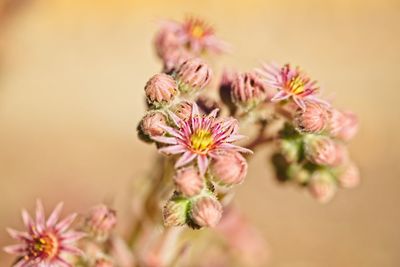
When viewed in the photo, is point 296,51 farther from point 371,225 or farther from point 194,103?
point 194,103

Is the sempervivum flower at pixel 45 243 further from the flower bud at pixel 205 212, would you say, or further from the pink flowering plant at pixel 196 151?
the flower bud at pixel 205 212

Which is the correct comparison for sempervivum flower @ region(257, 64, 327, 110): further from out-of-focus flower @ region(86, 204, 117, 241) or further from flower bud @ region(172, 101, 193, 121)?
out-of-focus flower @ region(86, 204, 117, 241)

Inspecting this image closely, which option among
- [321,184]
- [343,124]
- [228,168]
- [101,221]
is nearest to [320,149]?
[343,124]

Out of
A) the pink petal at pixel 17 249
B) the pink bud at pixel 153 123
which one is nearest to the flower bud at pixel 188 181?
the pink bud at pixel 153 123

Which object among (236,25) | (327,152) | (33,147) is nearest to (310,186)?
(327,152)

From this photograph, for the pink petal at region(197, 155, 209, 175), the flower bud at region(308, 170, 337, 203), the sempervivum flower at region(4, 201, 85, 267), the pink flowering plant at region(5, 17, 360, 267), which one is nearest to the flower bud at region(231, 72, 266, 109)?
the pink flowering plant at region(5, 17, 360, 267)

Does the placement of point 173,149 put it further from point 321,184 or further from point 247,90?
point 321,184

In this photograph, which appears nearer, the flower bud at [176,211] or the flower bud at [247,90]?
the flower bud at [176,211]
